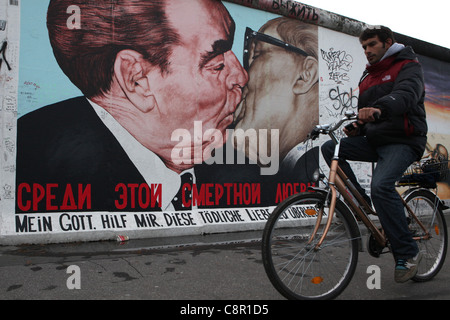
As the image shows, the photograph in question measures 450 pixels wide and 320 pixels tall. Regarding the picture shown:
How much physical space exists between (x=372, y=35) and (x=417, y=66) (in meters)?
0.41

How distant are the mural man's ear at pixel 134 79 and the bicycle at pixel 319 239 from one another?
3171mm

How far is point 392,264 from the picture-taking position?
3.78 m

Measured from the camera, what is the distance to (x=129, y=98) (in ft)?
17.3

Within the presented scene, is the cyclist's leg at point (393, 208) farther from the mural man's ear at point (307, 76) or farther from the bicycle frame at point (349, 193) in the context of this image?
the mural man's ear at point (307, 76)

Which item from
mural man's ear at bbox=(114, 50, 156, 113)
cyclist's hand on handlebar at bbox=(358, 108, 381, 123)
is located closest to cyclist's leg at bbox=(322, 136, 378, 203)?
cyclist's hand on handlebar at bbox=(358, 108, 381, 123)

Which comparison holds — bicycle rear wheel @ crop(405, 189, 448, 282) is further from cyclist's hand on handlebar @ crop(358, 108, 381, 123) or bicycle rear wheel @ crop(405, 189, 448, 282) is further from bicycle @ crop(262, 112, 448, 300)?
cyclist's hand on handlebar @ crop(358, 108, 381, 123)

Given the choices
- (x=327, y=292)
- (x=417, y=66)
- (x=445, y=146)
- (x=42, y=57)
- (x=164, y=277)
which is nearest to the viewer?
(x=327, y=292)

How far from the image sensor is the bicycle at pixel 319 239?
2418mm

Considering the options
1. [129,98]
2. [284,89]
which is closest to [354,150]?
[129,98]

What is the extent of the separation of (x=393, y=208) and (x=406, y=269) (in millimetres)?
431

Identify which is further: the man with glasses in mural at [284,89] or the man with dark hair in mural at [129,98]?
the man with glasses in mural at [284,89]

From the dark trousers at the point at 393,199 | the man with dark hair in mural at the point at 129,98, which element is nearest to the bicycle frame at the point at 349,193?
the dark trousers at the point at 393,199
